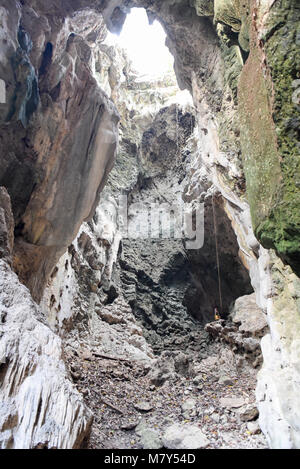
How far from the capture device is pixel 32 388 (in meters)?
3.28

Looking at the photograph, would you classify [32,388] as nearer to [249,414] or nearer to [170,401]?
[249,414]

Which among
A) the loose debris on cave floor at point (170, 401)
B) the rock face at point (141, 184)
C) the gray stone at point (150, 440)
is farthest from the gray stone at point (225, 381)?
the gray stone at point (150, 440)

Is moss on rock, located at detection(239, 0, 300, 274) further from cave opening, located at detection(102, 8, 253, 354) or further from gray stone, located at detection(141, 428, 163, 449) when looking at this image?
cave opening, located at detection(102, 8, 253, 354)

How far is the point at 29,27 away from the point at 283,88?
7.80m

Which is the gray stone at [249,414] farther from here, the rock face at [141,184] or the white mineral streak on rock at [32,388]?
the white mineral streak on rock at [32,388]

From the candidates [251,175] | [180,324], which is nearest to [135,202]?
[180,324]

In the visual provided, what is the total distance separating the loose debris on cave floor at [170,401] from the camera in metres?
4.43

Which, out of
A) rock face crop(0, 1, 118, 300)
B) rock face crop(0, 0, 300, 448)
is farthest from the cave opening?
rock face crop(0, 1, 118, 300)

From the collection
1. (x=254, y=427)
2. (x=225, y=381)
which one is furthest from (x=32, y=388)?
(x=225, y=381)

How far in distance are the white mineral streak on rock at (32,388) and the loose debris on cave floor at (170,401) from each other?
1342 millimetres

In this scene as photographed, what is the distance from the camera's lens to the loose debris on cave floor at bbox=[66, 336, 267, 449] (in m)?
4.43

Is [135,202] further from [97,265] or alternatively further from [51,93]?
[51,93]

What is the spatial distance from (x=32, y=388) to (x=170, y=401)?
4044 millimetres

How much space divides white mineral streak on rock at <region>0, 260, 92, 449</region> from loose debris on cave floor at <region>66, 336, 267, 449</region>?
4.40 feet
